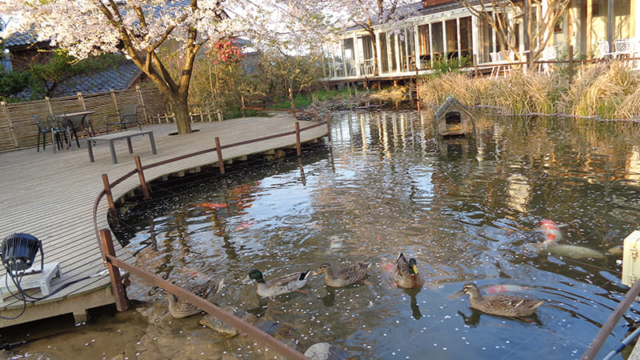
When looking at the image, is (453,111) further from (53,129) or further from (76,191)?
(53,129)

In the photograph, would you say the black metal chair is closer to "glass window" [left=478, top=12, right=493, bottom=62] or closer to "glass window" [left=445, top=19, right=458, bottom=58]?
"glass window" [left=445, top=19, right=458, bottom=58]

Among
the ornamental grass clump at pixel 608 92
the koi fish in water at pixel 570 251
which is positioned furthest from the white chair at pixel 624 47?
the koi fish in water at pixel 570 251

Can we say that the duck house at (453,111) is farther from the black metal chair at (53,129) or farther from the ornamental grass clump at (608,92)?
the black metal chair at (53,129)

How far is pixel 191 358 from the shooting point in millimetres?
4566

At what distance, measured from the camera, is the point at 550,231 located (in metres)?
6.23

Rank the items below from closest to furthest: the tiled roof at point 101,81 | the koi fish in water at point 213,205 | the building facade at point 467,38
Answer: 1. the koi fish in water at point 213,205
2. the building facade at point 467,38
3. the tiled roof at point 101,81

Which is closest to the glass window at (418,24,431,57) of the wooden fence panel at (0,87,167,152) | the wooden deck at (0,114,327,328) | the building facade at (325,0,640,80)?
the building facade at (325,0,640,80)

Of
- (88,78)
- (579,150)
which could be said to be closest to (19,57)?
(88,78)

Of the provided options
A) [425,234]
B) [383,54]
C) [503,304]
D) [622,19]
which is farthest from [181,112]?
[622,19]

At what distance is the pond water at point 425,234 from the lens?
15.0 ft

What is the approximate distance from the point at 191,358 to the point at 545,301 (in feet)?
11.7

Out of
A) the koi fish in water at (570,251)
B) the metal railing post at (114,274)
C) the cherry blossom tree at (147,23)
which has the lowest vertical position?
the koi fish in water at (570,251)

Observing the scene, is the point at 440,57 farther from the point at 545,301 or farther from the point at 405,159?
the point at 545,301

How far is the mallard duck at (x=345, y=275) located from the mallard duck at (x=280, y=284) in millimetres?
273
